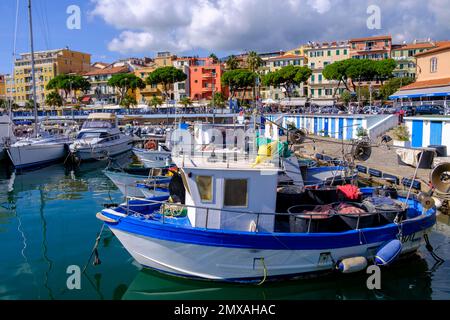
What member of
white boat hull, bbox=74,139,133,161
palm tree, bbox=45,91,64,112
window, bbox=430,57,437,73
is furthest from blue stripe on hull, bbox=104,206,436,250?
palm tree, bbox=45,91,64,112

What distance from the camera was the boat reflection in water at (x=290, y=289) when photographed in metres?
10.0

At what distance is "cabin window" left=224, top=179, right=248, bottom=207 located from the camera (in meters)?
10.2

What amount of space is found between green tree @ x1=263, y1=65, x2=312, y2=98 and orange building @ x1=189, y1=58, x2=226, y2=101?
34.7ft

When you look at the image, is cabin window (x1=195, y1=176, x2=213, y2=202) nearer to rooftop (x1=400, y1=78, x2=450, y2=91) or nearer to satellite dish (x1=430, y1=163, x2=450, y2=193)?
satellite dish (x1=430, y1=163, x2=450, y2=193)

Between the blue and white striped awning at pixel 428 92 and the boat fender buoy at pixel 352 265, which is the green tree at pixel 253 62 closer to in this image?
the blue and white striped awning at pixel 428 92

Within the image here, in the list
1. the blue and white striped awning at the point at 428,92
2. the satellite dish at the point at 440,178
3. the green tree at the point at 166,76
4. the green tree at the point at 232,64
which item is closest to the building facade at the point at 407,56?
the green tree at the point at 232,64

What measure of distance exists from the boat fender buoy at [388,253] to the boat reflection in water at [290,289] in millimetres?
795

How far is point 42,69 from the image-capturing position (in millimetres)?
96812

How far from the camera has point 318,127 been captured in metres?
42.5

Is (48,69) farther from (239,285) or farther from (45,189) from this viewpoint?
(239,285)

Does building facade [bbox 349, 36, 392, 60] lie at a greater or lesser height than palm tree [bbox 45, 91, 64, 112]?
greater

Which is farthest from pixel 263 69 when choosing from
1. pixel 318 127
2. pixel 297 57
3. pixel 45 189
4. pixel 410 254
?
pixel 410 254
